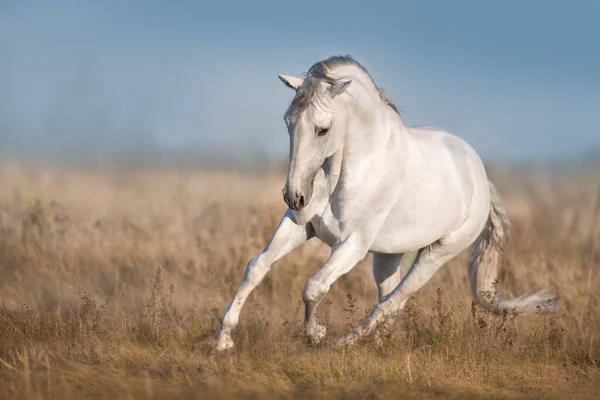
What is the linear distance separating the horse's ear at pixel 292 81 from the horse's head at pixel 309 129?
64mm

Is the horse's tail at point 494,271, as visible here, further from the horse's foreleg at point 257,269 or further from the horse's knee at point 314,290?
the horse's foreleg at point 257,269

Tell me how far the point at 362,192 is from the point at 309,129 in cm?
89

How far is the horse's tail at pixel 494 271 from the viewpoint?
29.1 feet

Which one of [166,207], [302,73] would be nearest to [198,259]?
[166,207]

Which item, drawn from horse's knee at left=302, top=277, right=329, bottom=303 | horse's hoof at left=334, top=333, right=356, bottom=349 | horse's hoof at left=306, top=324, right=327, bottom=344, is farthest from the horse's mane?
horse's hoof at left=334, top=333, right=356, bottom=349

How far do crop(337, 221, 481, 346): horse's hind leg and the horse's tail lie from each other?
44 centimetres

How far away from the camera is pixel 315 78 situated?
671 cm

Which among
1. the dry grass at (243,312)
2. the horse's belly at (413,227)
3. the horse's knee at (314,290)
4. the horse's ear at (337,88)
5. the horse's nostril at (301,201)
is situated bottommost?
the dry grass at (243,312)

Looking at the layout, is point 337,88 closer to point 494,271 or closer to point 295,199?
point 295,199

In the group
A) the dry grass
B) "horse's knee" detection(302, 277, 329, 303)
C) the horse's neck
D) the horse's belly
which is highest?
the horse's neck

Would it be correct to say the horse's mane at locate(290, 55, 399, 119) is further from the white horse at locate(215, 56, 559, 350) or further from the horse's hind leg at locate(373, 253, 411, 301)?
the horse's hind leg at locate(373, 253, 411, 301)

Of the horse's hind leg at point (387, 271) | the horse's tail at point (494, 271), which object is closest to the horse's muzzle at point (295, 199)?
the horse's hind leg at point (387, 271)

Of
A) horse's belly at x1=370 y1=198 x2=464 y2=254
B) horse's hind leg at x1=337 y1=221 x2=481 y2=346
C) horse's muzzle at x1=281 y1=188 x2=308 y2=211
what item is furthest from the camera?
horse's hind leg at x1=337 y1=221 x2=481 y2=346

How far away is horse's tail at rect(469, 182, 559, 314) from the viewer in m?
8.88
